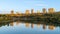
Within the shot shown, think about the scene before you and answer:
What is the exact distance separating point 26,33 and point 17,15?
34452 millimetres

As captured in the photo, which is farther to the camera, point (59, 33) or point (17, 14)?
point (17, 14)

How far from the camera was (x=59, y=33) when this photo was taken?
15281mm

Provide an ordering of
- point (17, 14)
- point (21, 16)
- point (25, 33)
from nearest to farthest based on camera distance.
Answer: point (25, 33)
point (21, 16)
point (17, 14)

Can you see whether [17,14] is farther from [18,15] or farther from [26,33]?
[26,33]

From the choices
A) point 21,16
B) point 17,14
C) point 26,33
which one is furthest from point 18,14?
point 26,33

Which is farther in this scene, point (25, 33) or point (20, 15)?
point (20, 15)

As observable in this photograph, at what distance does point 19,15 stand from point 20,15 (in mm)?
549

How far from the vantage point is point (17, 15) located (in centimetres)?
4938

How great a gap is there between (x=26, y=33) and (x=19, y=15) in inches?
1371

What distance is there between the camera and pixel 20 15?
4938cm

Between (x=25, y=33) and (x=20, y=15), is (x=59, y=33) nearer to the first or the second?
(x=25, y=33)

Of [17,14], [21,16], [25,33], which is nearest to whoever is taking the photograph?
[25,33]

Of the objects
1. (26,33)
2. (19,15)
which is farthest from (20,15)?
(26,33)

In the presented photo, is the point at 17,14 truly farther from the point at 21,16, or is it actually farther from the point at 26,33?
the point at 26,33
